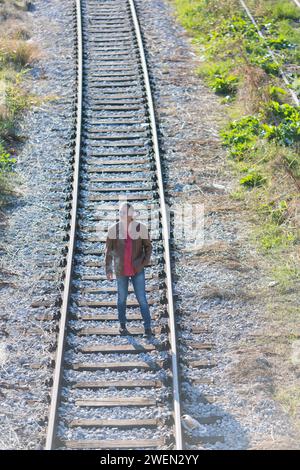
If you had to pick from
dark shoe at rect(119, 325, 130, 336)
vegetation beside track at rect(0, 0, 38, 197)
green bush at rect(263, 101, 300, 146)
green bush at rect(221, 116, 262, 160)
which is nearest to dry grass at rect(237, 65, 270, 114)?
green bush at rect(263, 101, 300, 146)

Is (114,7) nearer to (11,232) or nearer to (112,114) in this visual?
(112,114)

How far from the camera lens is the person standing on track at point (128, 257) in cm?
930

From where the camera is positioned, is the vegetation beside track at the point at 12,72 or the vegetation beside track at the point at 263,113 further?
the vegetation beside track at the point at 12,72

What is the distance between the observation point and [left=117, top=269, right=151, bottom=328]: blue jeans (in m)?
9.56

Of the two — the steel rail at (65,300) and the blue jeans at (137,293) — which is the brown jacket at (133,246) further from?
the steel rail at (65,300)

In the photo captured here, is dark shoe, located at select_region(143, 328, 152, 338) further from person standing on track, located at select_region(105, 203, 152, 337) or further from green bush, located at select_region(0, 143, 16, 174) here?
green bush, located at select_region(0, 143, 16, 174)

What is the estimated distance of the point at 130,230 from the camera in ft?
30.4

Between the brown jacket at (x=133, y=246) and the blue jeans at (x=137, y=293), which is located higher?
the brown jacket at (x=133, y=246)

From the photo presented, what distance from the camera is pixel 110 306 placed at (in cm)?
1023

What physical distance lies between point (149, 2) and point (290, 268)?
13080mm

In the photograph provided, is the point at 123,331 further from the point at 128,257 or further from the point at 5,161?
the point at 5,161

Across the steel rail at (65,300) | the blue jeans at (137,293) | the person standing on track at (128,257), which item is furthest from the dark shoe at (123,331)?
the steel rail at (65,300)

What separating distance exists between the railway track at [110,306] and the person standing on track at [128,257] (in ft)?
1.00

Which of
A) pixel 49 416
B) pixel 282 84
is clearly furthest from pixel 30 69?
pixel 49 416
